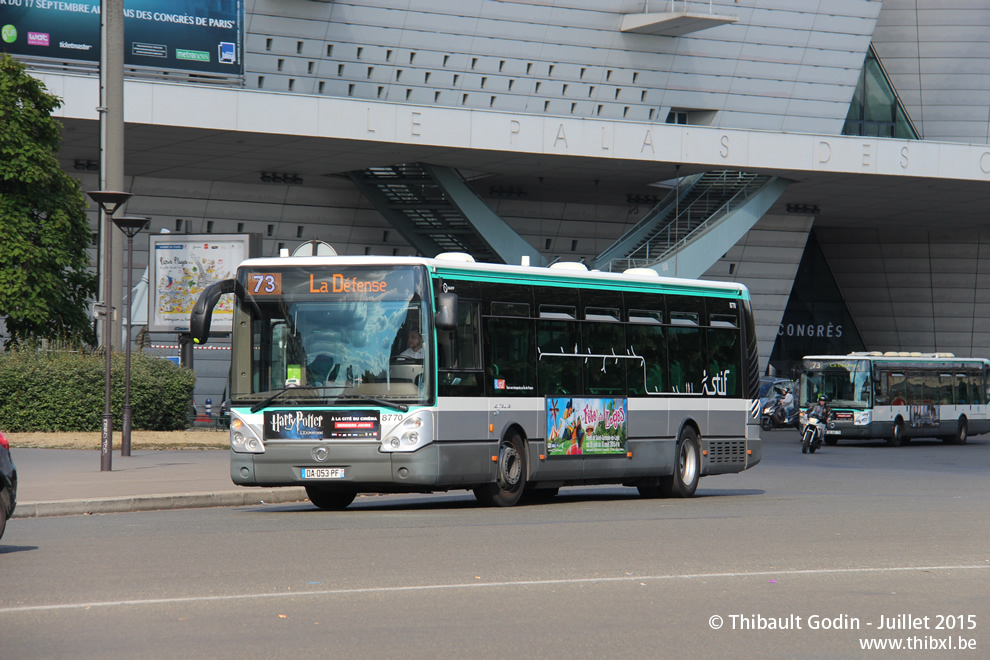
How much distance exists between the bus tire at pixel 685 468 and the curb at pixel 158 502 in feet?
15.8

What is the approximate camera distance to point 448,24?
48.7 metres

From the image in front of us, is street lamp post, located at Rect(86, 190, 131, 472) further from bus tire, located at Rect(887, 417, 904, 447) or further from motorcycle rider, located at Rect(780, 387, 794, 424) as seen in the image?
motorcycle rider, located at Rect(780, 387, 794, 424)

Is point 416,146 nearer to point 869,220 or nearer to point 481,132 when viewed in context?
point 481,132

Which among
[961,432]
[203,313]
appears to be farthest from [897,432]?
[203,313]

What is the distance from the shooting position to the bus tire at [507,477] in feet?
50.6

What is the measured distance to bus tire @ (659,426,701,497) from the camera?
1794cm

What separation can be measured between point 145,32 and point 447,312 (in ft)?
104

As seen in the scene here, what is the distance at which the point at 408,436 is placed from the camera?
14.3 metres

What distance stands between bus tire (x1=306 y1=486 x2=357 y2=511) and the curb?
1108 mm

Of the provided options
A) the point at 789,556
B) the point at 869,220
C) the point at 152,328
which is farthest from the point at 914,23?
the point at 789,556

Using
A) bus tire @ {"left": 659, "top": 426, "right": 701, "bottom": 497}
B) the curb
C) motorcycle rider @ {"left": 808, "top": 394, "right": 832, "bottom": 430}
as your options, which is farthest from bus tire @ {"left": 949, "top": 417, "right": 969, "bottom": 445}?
the curb

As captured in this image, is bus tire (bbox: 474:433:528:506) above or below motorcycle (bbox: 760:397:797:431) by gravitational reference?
above

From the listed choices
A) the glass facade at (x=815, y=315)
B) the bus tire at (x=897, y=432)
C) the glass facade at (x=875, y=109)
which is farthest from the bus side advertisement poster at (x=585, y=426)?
the glass facade at (x=815, y=315)

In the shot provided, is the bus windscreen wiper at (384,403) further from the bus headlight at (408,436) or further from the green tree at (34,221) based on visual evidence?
the green tree at (34,221)
